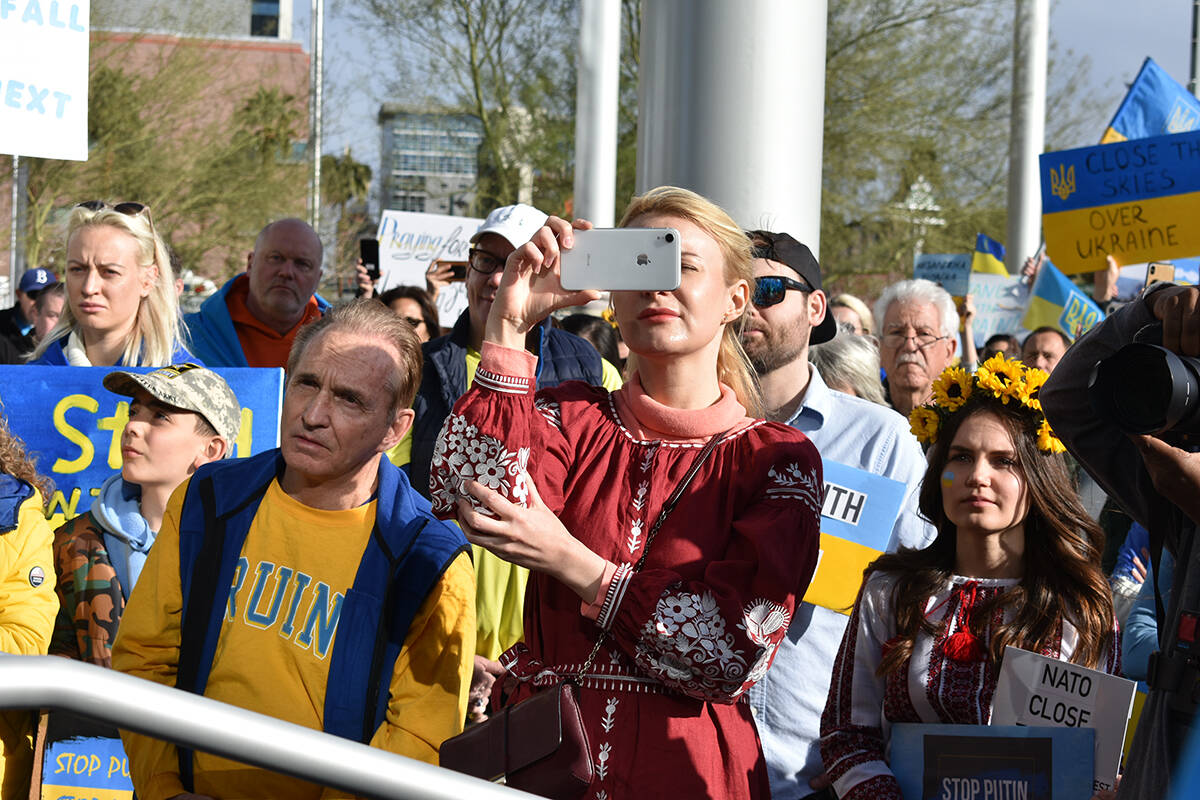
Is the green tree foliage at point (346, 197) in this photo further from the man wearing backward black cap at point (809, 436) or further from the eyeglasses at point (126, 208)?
the man wearing backward black cap at point (809, 436)

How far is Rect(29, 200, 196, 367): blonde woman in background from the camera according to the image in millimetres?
4461

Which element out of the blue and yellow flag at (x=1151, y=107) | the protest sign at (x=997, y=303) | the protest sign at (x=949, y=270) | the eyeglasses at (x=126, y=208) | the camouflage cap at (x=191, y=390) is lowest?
the camouflage cap at (x=191, y=390)

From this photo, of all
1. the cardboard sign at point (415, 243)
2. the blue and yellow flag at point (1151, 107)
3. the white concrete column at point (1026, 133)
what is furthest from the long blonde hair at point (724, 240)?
the white concrete column at point (1026, 133)

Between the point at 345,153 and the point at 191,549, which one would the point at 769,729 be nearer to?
the point at 191,549

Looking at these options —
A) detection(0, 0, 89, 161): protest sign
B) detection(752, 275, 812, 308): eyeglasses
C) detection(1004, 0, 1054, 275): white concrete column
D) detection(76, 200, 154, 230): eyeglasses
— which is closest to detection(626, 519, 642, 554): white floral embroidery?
detection(752, 275, 812, 308): eyeglasses

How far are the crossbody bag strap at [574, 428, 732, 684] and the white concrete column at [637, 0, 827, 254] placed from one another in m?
2.60

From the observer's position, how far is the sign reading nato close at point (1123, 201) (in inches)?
306

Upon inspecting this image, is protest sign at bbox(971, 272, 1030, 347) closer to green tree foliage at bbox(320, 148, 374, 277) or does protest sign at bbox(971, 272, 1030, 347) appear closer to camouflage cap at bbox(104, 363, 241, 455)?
camouflage cap at bbox(104, 363, 241, 455)

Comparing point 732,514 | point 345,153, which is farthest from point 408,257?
point 345,153

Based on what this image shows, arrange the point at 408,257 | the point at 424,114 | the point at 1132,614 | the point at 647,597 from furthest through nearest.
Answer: the point at 424,114 → the point at 408,257 → the point at 1132,614 → the point at 647,597

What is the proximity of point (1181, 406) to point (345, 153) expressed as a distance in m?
30.4

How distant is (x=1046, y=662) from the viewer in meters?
2.78

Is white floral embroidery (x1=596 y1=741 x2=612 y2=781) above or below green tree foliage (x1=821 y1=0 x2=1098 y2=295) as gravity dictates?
below

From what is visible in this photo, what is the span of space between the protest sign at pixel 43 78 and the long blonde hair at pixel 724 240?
209 centimetres
